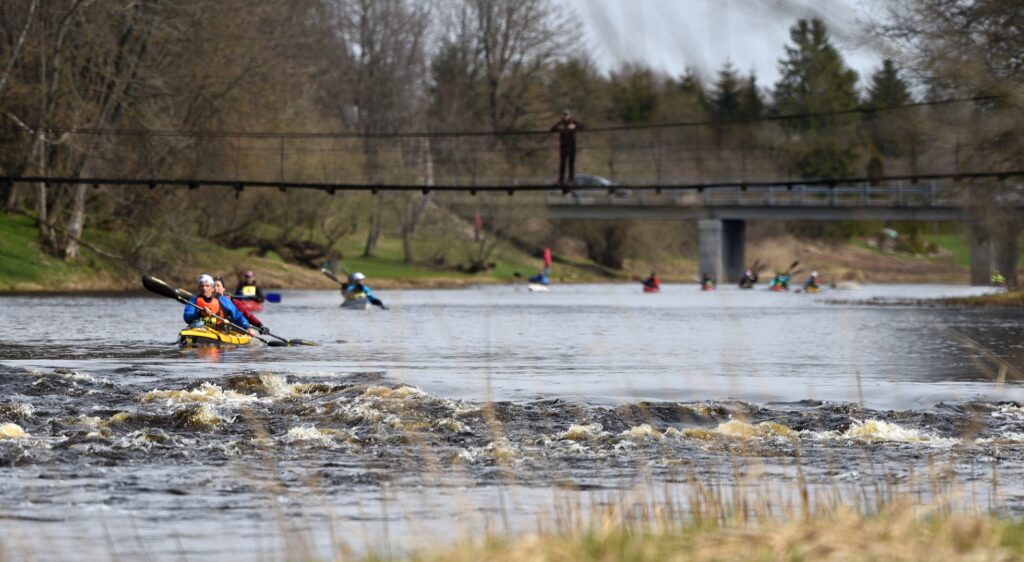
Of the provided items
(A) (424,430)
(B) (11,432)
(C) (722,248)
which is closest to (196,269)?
(A) (424,430)

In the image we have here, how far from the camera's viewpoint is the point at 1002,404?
1780 centimetres

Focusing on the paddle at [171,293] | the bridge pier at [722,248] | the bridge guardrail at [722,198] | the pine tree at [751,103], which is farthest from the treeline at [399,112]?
the paddle at [171,293]

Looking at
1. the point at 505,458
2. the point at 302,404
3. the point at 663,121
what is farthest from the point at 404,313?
the point at 663,121

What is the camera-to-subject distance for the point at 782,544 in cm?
602

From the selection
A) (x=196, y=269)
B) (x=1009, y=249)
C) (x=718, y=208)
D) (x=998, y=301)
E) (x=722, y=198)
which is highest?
(x=722, y=198)

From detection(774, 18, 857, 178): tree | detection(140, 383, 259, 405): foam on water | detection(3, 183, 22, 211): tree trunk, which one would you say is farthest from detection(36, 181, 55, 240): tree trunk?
detection(774, 18, 857, 178): tree

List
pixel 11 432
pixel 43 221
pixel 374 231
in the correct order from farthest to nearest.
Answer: pixel 374 231
pixel 43 221
pixel 11 432

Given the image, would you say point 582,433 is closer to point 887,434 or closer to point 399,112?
point 887,434

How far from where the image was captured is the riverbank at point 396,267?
53531 mm

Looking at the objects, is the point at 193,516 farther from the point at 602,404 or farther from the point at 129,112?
the point at 129,112

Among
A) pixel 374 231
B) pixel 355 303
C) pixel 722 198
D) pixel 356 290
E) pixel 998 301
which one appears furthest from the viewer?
pixel 722 198

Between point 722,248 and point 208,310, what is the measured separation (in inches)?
2730

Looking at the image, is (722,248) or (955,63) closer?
(955,63)

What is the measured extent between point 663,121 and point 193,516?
5720mm
